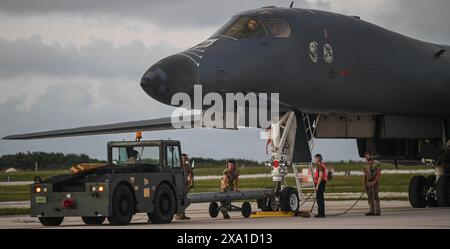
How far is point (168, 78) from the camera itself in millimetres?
19469

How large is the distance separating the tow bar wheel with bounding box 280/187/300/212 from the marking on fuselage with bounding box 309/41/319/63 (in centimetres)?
286

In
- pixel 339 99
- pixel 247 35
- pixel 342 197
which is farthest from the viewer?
pixel 342 197

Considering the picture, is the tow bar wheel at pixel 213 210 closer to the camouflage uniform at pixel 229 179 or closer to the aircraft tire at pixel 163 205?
the camouflage uniform at pixel 229 179

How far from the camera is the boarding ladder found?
2255 centimetres

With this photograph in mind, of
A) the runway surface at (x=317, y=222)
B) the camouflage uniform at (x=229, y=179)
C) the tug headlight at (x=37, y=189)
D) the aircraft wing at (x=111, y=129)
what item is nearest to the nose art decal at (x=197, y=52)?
the runway surface at (x=317, y=222)

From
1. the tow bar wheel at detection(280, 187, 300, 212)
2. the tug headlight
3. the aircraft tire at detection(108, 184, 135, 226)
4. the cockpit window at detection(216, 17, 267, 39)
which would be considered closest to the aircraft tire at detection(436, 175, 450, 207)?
the tow bar wheel at detection(280, 187, 300, 212)

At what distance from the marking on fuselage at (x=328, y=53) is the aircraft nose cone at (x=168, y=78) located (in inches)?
136

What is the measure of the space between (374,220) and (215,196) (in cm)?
372

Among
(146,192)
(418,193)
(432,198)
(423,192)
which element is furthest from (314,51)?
(432,198)

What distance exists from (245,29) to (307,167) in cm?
393

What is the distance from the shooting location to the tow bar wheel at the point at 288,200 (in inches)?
862
